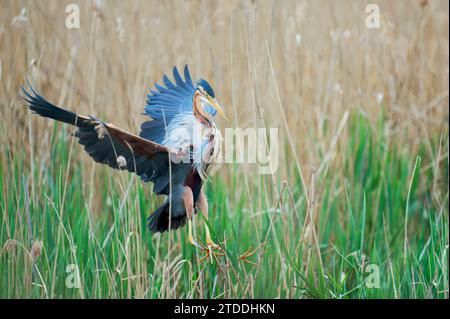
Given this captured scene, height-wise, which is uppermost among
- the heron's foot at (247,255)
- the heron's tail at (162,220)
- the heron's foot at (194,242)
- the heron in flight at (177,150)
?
the heron in flight at (177,150)

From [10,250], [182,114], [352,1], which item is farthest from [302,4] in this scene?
[10,250]

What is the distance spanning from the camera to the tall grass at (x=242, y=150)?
4.94 feet

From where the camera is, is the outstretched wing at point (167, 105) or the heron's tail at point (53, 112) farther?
the outstretched wing at point (167, 105)

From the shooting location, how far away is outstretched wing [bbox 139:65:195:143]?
A: 1433 millimetres

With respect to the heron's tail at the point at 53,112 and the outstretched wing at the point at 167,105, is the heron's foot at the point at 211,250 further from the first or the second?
the heron's tail at the point at 53,112

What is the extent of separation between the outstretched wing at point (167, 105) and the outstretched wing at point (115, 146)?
0.05m

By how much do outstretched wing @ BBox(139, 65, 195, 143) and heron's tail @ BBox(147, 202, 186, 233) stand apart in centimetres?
16

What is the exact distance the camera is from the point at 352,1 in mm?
2084

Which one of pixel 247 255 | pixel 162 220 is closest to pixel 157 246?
pixel 162 220

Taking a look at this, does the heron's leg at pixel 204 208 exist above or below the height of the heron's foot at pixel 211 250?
above

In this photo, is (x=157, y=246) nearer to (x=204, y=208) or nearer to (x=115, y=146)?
(x=204, y=208)

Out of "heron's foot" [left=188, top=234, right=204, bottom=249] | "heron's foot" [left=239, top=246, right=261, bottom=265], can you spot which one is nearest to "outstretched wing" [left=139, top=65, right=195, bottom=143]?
"heron's foot" [left=188, top=234, right=204, bottom=249]

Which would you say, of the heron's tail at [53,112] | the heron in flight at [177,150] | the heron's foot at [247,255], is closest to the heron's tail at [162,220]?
the heron in flight at [177,150]
